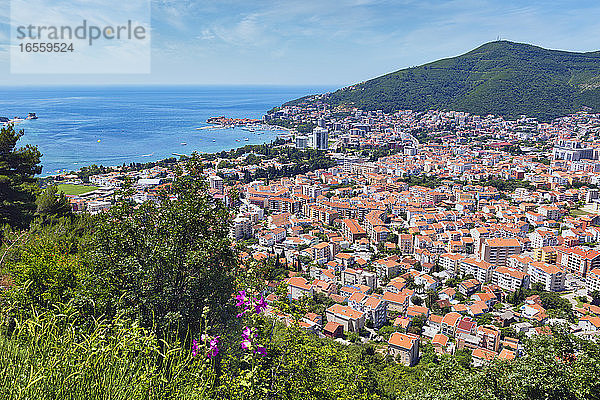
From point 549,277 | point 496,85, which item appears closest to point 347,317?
point 549,277

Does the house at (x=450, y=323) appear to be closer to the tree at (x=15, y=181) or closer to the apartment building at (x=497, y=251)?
the apartment building at (x=497, y=251)

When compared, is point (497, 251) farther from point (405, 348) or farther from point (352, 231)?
point (405, 348)

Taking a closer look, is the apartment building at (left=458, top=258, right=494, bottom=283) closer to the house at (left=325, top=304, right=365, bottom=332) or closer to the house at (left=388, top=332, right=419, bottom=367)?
the house at (left=325, top=304, right=365, bottom=332)

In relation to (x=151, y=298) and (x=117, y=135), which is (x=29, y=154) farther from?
(x=117, y=135)

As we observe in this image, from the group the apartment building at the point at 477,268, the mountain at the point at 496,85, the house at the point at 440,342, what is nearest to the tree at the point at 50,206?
the house at the point at 440,342

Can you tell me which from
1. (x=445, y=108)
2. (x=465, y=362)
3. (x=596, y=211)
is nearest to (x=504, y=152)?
(x=596, y=211)

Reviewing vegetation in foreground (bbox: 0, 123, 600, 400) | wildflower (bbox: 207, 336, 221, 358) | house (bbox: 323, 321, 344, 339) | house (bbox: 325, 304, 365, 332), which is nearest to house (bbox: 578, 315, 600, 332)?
house (bbox: 325, 304, 365, 332)
